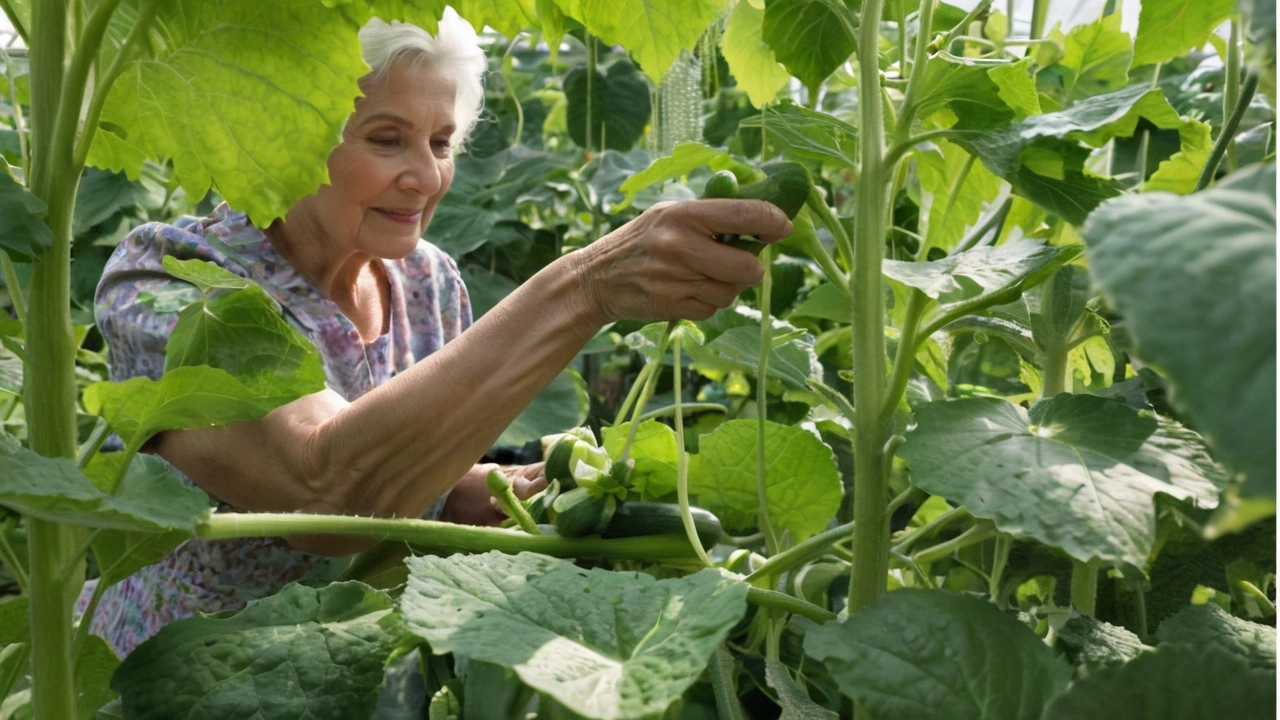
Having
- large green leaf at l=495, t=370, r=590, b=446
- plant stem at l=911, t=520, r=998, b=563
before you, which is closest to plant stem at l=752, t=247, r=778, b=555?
plant stem at l=911, t=520, r=998, b=563

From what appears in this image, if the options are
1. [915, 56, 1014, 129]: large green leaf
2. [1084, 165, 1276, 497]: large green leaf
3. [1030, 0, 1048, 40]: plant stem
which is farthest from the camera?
[1030, 0, 1048, 40]: plant stem

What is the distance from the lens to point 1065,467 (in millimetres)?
541

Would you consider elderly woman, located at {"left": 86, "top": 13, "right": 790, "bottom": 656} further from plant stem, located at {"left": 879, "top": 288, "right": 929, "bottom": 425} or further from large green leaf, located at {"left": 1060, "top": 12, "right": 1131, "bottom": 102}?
large green leaf, located at {"left": 1060, "top": 12, "right": 1131, "bottom": 102}

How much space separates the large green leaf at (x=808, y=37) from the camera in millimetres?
735

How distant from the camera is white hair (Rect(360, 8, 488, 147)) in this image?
1250 mm

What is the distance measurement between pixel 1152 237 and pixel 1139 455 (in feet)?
1.01

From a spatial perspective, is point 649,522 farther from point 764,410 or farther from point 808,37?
point 808,37


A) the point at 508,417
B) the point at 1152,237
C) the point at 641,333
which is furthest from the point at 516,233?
the point at 1152,237

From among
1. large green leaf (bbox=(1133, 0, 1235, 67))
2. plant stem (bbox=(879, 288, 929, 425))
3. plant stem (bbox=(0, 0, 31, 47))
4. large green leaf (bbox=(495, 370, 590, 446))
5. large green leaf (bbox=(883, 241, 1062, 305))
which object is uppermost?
plant stem (bbox=(0, 0, 31, 47))

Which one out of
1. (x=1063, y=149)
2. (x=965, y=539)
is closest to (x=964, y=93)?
(x=1063, y=149)

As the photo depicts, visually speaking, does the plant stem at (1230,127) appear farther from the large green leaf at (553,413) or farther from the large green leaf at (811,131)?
the large green leaf at (553,413)

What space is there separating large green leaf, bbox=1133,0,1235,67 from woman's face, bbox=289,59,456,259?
2.60 feet

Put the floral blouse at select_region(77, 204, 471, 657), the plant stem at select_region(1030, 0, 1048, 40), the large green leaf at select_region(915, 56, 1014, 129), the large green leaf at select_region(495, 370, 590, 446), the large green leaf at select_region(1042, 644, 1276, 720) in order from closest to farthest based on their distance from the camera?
the large green leaf at select_region(1042, 644, 1276, 720) < the large green leaf at select_region(915, 56, 1014, 129) < the plant stem at select_region(1030, 0, 1048, 40) < the floral blouse at select_region(77, 204, 471, 657) < the large green leaf at select_region(495, 370, 590, 446)

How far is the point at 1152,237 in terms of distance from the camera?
291 mm
